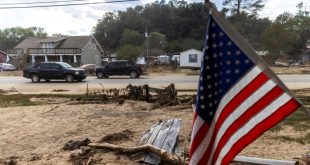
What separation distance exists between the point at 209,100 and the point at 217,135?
0.30m

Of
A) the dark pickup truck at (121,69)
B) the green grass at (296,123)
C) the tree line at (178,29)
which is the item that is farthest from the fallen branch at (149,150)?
the tree line at (178,29)

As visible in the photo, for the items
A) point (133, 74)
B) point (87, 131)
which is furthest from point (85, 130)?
point (133, 74)

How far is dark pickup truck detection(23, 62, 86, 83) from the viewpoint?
3058cm

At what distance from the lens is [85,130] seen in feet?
34.9

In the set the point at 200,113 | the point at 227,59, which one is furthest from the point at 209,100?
the point at 227,59

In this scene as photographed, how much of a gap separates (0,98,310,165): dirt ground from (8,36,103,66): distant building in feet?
176

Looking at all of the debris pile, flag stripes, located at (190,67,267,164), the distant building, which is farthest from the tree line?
flag stripes, located at (190,67,267,164)

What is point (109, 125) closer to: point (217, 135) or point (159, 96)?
point (159, 96)

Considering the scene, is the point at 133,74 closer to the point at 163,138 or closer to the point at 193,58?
the point at 193,58

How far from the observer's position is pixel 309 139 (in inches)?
345

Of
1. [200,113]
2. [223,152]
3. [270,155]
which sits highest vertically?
[200,113]

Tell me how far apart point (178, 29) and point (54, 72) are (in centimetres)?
8142

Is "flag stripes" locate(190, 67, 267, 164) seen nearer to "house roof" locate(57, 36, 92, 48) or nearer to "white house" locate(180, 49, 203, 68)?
"white house" locate(180, 49, 203, 68)

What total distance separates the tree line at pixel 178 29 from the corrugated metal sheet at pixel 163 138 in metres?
57.6
